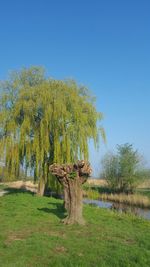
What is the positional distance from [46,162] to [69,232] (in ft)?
44.7

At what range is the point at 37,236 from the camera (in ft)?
31.7

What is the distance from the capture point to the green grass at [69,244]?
727cm

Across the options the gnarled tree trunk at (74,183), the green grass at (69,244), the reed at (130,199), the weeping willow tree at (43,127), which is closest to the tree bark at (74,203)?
the gnarled tree trunk at (74,183)

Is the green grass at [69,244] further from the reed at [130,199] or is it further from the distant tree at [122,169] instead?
the distant tree at [122,169]

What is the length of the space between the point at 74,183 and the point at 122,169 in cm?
3018

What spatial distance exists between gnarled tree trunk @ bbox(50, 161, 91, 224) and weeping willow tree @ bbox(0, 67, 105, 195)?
10235 mm

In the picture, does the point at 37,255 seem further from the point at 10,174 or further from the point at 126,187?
the point at 126,187

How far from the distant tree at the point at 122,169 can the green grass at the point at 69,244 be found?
28.7 m

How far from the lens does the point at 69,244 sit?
28.8ft

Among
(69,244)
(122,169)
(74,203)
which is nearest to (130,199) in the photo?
(122,169)

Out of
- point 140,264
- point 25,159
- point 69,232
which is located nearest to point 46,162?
point 25,159

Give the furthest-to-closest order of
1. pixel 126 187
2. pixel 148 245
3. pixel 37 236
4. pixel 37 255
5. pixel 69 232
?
pixel 126 187 → pixel 69 232 → pixel 37 236 → pixel 148 245 → pixel 37 255

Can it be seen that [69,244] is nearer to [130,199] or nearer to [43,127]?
[43,127]

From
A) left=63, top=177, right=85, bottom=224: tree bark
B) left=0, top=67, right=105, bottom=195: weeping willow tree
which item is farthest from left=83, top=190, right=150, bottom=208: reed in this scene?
left=63, top=177, right=85, bottom=224: tree bark
